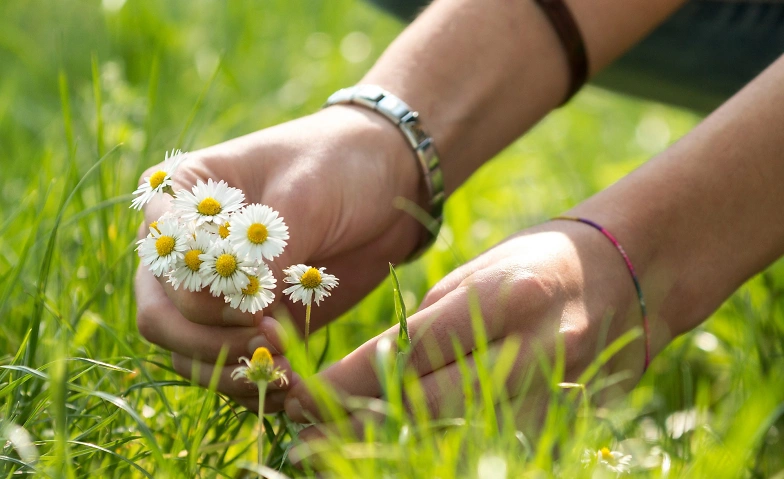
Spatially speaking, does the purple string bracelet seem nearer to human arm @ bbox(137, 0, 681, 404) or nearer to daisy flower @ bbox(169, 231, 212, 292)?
human arm @ bbox(137, 0, 681, 404)

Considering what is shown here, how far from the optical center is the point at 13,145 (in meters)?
1.98

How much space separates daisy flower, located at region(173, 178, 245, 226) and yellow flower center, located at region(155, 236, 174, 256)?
0.10ft

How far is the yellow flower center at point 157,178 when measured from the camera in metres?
0.91

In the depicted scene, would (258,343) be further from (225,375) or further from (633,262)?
(633,262)

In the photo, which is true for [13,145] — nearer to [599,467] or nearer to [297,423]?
[297,423]

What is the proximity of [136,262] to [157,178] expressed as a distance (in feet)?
1.37

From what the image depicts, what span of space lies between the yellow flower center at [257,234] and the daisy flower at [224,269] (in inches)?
0.9

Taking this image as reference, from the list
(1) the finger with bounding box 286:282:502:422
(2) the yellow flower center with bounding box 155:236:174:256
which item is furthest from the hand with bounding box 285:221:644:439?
(2) the yellow flower center with bounding box 155:236:174:256

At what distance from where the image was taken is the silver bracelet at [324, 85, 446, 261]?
4.09ft

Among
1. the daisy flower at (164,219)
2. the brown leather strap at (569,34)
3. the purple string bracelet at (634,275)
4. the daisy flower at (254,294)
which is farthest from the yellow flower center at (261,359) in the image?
the brown leather strap at (569,34)

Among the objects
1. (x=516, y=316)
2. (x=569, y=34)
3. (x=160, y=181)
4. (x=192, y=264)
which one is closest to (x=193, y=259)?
(x=192, y=264)

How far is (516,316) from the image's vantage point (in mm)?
908

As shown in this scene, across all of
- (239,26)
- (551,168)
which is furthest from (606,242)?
(239,26)

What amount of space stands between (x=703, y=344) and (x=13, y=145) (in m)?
1.66
